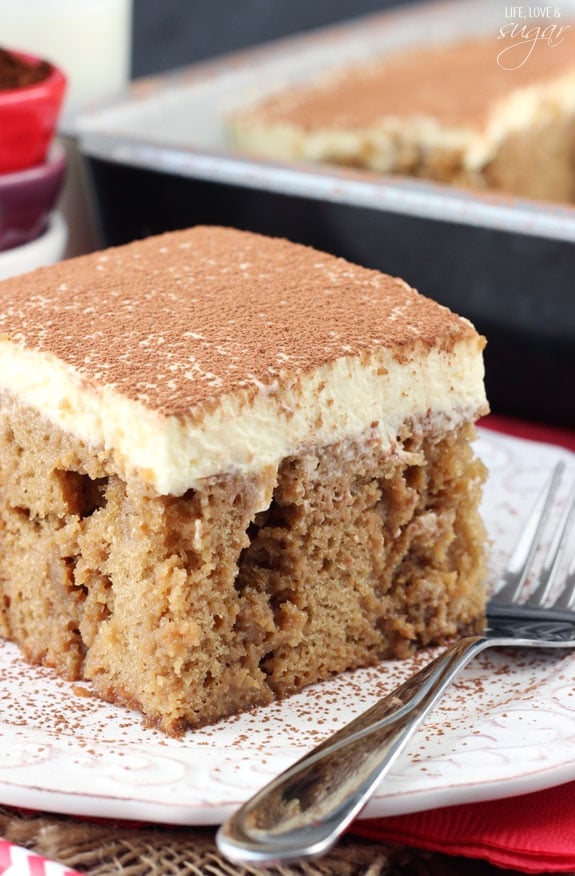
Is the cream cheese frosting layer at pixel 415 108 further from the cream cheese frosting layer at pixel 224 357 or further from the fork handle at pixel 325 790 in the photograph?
the fork handle at pixel 325 790

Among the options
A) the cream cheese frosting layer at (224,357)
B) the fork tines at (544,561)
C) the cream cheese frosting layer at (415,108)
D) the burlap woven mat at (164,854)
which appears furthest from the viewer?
the cream cheese frosting layer at (415,108)

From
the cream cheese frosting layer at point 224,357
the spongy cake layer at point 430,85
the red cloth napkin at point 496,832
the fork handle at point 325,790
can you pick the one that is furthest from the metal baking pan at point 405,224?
the red cloth napkin at point 496,832

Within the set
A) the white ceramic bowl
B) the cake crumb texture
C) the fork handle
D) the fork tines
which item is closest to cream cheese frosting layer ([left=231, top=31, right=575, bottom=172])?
the white ceramic bowl

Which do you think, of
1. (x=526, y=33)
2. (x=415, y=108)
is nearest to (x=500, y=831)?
(x=415, y=108)

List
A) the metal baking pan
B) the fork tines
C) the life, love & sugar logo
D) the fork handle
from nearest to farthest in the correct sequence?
the fork handle → the fork tines → the metal baking pan → the life, love & sugar logo

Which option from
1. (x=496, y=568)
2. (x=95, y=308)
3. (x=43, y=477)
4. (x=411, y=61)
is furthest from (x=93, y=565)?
(x=411, y=61)

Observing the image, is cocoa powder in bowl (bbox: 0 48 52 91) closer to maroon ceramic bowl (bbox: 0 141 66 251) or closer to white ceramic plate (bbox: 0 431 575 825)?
maroon ceramic bowl (bbox: 0 141 66 251)

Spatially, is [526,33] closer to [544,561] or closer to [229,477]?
[544,561]
